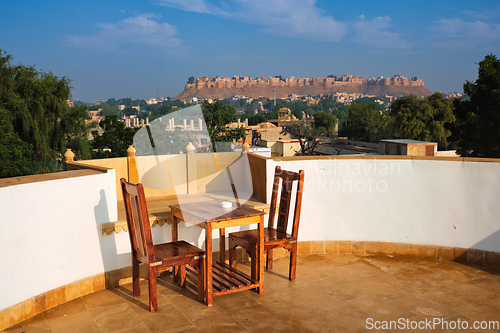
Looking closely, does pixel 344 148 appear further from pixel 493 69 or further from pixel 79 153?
pixel 79 153

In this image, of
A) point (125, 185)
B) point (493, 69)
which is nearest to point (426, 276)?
point (125, 185)

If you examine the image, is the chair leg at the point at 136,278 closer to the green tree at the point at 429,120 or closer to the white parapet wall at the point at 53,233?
the white parapet wall at the point at 53,233

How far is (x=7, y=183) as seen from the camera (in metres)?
3.60

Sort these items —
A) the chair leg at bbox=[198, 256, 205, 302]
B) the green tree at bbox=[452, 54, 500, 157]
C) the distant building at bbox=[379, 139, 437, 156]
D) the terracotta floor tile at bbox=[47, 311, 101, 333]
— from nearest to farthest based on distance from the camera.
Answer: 1. the terracotta floor tile at bbox=[47, 311, 101, 333]
2. the chair leg at bbox=[198, 256, 205, 302]
3. the green tree at bbox=[452, 54, 500, 157]
4. the distant building at bbox=[379, 139, 437, 156]

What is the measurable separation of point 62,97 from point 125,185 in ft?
75.2

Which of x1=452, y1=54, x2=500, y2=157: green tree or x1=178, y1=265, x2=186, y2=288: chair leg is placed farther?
x1=452, y1=54, x2=500, y2=157: green tree

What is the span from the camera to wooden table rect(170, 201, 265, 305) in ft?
12.7

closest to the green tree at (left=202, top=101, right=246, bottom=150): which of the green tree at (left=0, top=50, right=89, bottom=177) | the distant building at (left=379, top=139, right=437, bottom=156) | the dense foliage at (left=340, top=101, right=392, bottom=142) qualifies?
the green tree at (left=0, top=50, right=89, bottom=177)

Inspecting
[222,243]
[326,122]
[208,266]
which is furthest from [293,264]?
[326,122]

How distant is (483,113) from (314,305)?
2571 centimetres

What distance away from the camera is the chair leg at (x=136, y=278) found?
161 inches
